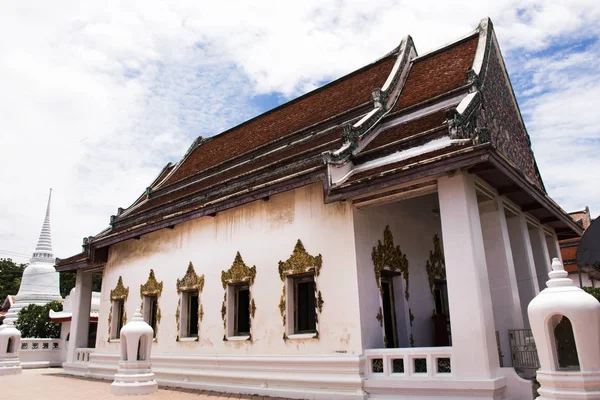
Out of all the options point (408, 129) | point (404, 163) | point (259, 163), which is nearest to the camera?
point (404, 163)

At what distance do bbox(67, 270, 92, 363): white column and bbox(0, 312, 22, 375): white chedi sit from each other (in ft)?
5.09

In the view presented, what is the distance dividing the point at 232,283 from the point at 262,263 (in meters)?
1.05

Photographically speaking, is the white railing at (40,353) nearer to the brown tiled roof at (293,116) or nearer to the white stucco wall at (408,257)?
the brown tiled roof at (293,116)

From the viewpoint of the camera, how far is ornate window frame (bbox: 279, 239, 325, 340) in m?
8.71

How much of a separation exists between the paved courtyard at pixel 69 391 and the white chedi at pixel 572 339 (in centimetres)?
506

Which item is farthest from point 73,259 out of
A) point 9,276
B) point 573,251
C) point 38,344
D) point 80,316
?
point 9,276

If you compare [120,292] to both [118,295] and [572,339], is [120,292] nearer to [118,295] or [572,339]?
[118,295]

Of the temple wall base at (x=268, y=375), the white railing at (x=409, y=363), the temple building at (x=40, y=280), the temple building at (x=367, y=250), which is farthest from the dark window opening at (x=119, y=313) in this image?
the temple building at (x=40, y=280)

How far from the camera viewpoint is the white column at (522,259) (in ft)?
31.5

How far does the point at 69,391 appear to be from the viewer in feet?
34.7

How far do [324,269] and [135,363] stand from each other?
4505 millimetres

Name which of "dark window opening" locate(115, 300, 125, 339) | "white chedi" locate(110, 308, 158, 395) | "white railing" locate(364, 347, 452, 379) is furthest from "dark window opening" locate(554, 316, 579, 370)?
"dark window opening" locate(115, 300, 125, 339)

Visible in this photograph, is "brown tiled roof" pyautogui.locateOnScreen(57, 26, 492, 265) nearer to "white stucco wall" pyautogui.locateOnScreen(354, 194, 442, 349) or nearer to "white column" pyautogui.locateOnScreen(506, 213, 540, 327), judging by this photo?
"white stucco wall" pyautogui.locateOnScreen(354, 194, 442, 349)

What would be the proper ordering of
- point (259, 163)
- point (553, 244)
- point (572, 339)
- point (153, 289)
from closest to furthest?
1. point (572, 339)
2. point (259, 163)
3. point (153, 289)
4. point (553, 244)
